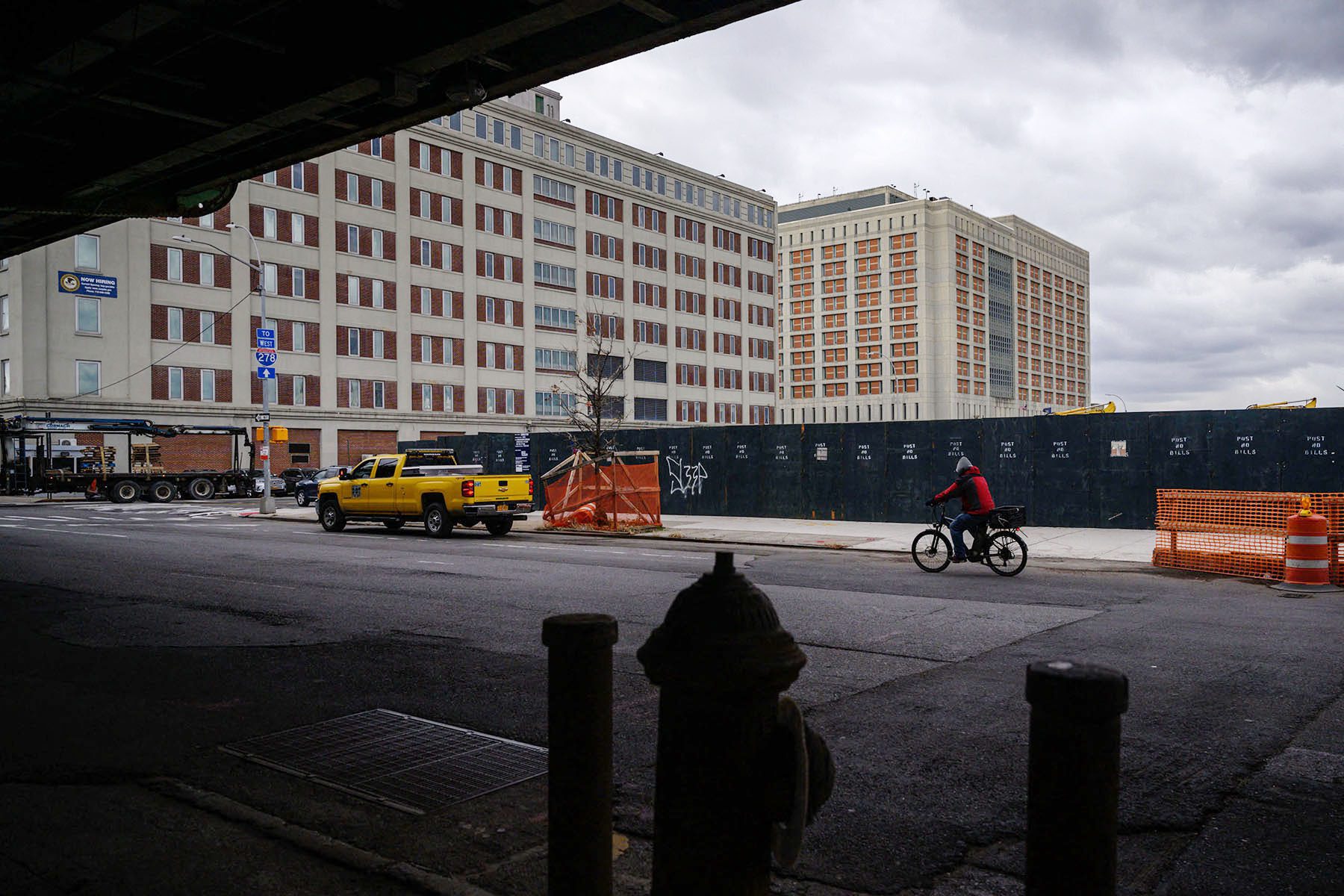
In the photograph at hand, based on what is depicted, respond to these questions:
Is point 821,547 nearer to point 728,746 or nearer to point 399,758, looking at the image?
point 399,758

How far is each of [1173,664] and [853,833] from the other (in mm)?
4352

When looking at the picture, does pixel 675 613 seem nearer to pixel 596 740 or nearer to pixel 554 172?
pixel 596 740

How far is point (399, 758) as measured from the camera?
504 centimetres

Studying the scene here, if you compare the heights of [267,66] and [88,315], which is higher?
[88,315]

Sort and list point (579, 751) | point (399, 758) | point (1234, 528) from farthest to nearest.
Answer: point (1234, 528) < point (399, 758) < point (579, 751)

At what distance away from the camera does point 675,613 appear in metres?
2.60

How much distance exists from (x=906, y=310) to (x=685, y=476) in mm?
117422

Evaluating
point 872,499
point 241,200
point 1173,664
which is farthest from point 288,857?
point 241,200

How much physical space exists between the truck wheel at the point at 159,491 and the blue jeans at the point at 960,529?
36.5m

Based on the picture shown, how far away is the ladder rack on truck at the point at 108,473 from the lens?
38.8 metres

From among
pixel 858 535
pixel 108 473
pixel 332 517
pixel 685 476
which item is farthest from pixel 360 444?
pixel 858 535

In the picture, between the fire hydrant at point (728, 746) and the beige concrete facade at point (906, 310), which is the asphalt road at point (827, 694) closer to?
the fire hydrant at point (728, 746)

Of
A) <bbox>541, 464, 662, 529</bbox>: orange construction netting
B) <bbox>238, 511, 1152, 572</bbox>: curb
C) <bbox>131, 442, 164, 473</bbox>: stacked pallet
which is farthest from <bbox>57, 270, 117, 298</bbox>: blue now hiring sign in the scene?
<bbox>541, 464, 662, 529</bbox>: orange construction netting

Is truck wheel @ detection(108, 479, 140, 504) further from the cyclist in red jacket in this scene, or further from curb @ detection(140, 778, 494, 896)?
curb @ detection(140, 778, 494, 896)
